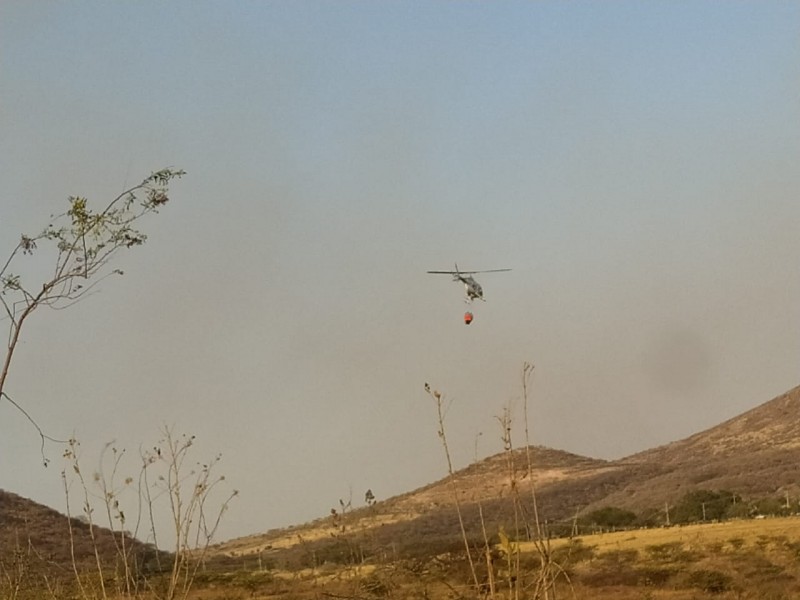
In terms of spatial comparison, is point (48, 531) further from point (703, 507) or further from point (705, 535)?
point (703, 507)

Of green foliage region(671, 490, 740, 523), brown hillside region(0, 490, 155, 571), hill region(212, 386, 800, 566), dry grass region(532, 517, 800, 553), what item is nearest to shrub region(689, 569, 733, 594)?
dry grass region(532, 517, 800, 553)

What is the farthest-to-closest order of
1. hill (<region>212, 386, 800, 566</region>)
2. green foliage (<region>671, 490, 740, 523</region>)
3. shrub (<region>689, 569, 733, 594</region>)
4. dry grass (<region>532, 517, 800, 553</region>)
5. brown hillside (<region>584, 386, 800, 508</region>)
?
brown hillside (<region>584, 386, 800, 508</region>) < hill (<region>212, 386, 800, 566</region>) < green foliage (<region>671, 490, 740, 523</region>) < dry grass (<region>532, 517, 800, 553</region>) < shrub (<region>689, 569, 733, 594</region>)

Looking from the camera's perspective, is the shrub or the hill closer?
the shrub

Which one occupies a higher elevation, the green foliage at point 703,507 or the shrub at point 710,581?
the green foliage at point 703,507

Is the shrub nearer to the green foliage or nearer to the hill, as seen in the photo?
the hill

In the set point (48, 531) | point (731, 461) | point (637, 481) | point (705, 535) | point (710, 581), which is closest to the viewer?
point (710, 581)

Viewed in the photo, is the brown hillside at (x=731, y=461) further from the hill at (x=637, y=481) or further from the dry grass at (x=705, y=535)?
the dry grass at (x=705, y=535)

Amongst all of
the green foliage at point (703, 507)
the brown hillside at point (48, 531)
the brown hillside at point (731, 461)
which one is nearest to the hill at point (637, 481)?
the brown hillside at point (731, 461)

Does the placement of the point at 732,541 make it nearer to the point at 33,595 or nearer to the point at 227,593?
the point at 227,593

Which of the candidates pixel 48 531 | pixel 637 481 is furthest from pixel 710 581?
pixel 637 481

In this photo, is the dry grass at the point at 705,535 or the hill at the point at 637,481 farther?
the hill at the point at 637,481

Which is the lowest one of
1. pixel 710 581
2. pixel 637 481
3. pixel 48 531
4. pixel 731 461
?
pixel 710 581

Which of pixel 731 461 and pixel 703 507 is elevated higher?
pixel 731 461

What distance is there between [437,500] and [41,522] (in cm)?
4093
